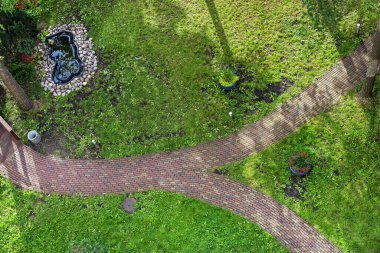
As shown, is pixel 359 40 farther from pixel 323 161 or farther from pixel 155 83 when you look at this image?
pixel 155 83

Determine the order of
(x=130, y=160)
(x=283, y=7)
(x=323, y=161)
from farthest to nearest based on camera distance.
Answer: (x=283, y=7), (x=130, y=160), (x=323, y=161)

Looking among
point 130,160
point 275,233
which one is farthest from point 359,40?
point 130,160

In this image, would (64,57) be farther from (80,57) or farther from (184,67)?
(184,67)

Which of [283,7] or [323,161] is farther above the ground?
[283,7]

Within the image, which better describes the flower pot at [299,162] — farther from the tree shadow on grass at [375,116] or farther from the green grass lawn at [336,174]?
the tree shadow on grass at [375,116]

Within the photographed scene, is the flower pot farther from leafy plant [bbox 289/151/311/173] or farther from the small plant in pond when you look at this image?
the small plant in pond

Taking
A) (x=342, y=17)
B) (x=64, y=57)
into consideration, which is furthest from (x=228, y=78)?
(x=64, y=57)

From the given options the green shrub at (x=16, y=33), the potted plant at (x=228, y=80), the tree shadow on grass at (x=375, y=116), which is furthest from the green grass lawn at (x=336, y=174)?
the green shrub at (x=16, y=33)
